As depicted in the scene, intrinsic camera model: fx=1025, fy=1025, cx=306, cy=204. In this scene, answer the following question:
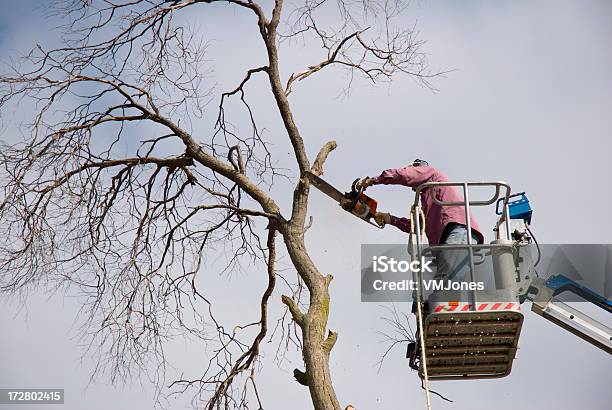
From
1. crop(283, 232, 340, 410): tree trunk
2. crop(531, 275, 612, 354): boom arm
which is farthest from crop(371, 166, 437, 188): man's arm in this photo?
crop(531, 275, 612, 354): boom arm

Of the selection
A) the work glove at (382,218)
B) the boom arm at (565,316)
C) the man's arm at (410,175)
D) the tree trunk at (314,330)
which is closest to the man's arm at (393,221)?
the work glove at (382,218)

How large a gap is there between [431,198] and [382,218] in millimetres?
926

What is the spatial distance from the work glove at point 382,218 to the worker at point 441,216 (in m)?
0.50

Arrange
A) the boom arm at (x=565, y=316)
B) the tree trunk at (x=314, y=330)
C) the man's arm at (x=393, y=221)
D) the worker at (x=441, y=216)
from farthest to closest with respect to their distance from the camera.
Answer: the man's arm at (x=393, y=221)
the boom arm at (x=565, y=316)
the worker at (x=441, y=216)
the tree trunk at (x=314, y=330)

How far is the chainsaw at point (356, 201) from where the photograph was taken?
9336mm

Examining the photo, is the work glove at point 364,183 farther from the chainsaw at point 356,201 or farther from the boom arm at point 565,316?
the boom arm at point 565,316

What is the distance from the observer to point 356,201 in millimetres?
9438

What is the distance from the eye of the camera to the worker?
8.48 meters

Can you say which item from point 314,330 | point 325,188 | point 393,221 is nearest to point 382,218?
point 393,221

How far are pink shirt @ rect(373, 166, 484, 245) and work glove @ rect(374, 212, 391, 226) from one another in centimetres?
54

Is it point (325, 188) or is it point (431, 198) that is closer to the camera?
point (431, 198)

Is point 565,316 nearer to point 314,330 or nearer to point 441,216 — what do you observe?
point 441,216

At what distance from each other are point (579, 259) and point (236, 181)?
347cm

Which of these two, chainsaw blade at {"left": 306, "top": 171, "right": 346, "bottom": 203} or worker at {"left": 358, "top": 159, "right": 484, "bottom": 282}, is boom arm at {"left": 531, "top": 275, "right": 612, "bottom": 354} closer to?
worker at {"left": 358, "top": 159, "right": 484, "bottom": 282}
